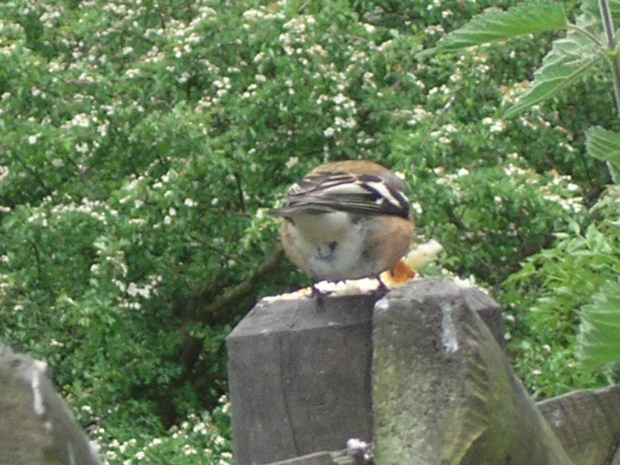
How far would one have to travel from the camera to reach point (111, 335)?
5336 mm

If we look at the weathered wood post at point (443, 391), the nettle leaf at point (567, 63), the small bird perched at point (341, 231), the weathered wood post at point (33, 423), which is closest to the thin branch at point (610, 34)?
the nettle leaf at point (567, 63)

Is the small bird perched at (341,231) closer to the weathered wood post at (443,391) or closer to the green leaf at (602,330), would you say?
the green leaf at (602,330)

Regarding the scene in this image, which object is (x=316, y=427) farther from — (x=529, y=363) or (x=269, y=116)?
(x=269, y=116)

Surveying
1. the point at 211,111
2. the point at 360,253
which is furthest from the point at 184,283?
the point at 360,253

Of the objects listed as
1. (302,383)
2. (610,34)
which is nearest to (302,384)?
(302,383)

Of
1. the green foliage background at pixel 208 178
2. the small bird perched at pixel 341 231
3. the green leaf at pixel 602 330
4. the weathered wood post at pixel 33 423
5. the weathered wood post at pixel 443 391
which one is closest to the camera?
the weathered wood post at pixel 33 423

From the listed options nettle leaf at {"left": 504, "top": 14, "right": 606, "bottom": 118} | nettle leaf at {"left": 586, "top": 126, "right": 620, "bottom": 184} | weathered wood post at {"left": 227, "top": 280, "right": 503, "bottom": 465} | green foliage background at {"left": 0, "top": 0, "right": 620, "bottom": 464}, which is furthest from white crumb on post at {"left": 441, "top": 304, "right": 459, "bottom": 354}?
green foliage background at {"left": 0, "top": 0, "right": 620, "bottom": 464}

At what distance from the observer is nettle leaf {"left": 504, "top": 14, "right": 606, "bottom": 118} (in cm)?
185

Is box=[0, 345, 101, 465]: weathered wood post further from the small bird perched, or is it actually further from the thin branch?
the small bird perched

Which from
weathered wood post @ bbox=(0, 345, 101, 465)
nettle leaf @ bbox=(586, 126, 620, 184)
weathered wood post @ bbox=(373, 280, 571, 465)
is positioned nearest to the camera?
weathered wood post @ bbox=(0, 345, 101, 465)

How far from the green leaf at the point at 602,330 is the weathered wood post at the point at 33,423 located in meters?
0.95

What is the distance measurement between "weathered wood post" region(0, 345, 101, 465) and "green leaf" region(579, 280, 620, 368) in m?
0.95

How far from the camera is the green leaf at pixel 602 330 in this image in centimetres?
167

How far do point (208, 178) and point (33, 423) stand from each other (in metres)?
4.52
